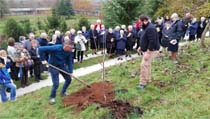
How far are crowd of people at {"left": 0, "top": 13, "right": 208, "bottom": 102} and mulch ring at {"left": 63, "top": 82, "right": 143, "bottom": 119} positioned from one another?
1.83 ft

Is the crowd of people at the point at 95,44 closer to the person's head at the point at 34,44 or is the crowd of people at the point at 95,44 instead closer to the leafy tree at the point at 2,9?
the person's head at the point at 34,44

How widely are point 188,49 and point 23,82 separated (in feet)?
21.0

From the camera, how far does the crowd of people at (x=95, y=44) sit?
32.2 feet

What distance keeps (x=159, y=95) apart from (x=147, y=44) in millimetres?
1424

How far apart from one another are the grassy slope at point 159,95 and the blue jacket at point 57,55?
3.57 feet

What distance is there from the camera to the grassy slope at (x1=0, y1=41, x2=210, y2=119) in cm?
820

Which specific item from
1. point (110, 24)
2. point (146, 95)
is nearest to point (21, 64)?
point (146, 95)

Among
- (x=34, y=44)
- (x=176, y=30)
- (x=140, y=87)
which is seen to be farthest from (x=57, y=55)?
(x=176, y=30)

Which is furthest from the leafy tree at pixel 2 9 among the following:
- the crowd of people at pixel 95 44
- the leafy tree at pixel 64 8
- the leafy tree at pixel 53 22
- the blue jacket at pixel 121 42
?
the blue jacket at pixel 121 42

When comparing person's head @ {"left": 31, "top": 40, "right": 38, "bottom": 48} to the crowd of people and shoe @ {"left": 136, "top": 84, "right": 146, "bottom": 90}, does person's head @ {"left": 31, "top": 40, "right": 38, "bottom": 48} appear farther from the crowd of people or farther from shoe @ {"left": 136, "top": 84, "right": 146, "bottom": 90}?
shoe @ {"left": 136, "top": 84, "right": 146, "bottom": 90}

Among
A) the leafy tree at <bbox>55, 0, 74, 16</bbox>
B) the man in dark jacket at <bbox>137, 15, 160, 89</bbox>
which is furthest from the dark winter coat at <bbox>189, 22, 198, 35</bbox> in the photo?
the leafy tree at <bbox>55, 0, 74, 16</bbox>

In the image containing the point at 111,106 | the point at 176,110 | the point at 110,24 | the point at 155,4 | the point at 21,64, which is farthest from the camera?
the point at 155,4

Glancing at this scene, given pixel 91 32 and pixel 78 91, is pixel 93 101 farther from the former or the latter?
pixel 91 32

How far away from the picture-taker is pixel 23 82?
13555 mm
